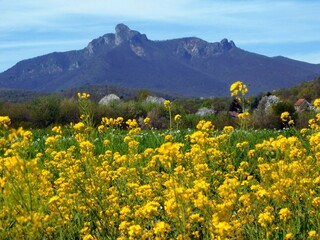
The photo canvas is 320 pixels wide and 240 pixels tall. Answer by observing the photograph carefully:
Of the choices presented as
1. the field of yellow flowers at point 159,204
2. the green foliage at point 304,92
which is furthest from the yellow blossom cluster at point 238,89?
the green foliage at point 304,92

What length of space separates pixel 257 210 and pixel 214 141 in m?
2.82

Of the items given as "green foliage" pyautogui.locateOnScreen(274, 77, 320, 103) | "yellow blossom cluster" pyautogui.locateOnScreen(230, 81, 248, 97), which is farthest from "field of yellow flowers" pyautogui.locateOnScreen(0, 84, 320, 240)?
"green foliage" pyautogui.locateOnScreen(274, 77, 320, 103)

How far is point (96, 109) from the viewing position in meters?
23.7

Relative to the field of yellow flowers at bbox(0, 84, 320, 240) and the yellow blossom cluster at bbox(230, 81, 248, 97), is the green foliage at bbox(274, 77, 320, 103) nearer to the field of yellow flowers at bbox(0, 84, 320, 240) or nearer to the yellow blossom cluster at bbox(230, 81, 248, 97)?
the yellow blossom cluster at bbox(230, 81, 248, 97)

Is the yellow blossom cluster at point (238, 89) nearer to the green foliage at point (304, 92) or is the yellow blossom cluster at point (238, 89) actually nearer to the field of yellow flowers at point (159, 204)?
the field of yellow flowers at point (159, 204)

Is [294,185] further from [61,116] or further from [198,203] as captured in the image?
[61,116]

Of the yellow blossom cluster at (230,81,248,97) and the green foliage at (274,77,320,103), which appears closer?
the yellow blossom cluster at (230,81,248,97)

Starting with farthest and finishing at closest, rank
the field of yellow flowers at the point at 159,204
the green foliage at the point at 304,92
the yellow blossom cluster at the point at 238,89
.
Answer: the green foliage at the point at 304,92 < the yellow blossom cluster at the point at 238,89 < the field of yellow flowers at the point at 159,204

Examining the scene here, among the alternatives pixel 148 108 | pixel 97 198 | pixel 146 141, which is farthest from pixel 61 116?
pixel 97 198

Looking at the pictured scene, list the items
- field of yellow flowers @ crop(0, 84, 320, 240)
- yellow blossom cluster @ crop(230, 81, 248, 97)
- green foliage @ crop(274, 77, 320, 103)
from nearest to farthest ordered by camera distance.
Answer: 1. field of yellow flowers @ crop(0, 84, 320, 240)
2. yellow blossom cluster @ crop(230, 81, 248, 97)
3. green foliage @ crop(274, 77, 320, 103)

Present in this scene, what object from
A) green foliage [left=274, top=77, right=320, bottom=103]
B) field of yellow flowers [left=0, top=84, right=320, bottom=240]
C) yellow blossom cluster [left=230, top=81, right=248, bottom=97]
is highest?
yellow blossom cluster [left=230, top=81, right=248, bottom=97]

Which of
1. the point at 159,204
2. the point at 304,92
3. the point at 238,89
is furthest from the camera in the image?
the point at 304,92

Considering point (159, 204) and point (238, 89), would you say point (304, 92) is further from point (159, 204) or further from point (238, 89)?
point (159, 204)

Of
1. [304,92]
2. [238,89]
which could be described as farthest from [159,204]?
[304,92]
